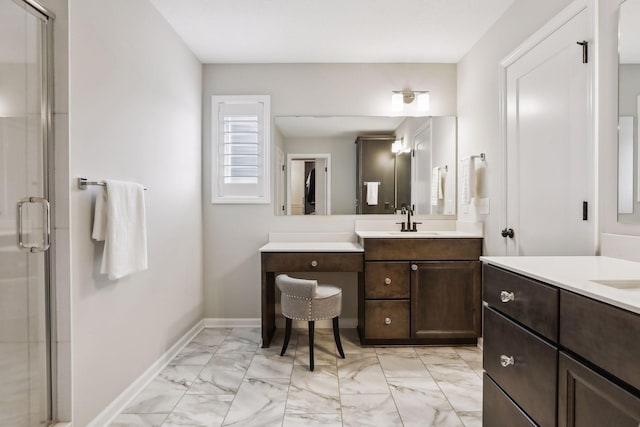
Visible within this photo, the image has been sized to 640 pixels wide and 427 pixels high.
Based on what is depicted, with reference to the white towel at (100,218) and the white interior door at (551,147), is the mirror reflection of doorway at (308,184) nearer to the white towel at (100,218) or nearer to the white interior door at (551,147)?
the white interior door at (551,147)

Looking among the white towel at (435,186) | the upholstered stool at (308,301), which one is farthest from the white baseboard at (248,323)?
the white towel at (435,186)

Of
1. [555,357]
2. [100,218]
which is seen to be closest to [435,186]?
[555,357]

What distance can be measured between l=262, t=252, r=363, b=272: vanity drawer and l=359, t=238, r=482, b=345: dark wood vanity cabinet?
0.12 m

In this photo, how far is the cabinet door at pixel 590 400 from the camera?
85 cm

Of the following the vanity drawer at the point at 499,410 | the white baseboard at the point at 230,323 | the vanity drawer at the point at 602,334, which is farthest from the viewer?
the white baseboard at the point at 230,323

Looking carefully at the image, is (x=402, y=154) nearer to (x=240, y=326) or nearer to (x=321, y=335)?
(x=321, y=335)

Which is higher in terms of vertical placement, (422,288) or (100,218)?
(100,218)

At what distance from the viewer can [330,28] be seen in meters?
2.77

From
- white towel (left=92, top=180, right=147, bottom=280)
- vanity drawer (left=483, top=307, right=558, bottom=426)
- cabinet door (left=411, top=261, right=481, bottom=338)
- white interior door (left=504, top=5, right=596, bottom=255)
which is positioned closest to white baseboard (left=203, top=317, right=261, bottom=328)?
cabinet door (left=411, top=261, right=481, bottom=338)

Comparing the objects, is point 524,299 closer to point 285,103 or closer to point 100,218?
point 100,218

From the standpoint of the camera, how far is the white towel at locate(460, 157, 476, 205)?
9.61ft

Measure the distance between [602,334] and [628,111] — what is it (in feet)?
3.39

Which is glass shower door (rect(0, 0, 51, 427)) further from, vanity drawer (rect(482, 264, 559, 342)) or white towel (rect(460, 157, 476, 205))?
white towel (rect(460, 157, 476, 205))

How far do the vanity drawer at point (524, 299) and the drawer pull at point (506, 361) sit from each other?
6.0 inches
